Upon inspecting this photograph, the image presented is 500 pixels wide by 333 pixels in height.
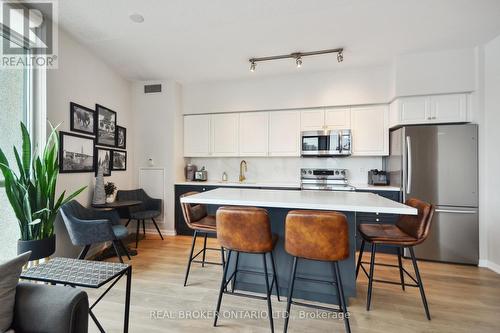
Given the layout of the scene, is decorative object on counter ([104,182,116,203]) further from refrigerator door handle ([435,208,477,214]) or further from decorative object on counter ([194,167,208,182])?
refrigerator door handle ([435,208,477,214])

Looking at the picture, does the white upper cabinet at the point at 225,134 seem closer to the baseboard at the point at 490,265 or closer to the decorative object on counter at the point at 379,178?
the decorative object on counter at the point at 379,178

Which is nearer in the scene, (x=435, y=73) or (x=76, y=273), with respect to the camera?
(x=76, y=273)

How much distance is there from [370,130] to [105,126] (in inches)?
165

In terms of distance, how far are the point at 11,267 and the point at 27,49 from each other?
2.60 m

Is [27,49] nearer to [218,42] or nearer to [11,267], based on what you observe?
[218,42]

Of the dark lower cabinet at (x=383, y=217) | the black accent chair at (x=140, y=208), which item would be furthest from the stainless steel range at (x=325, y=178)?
the black accent chair at (x=140, y=208)

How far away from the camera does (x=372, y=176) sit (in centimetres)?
371

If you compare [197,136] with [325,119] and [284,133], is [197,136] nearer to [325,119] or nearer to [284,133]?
[284,133]

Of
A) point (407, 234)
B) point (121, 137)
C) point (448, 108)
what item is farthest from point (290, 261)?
point (121, 137)

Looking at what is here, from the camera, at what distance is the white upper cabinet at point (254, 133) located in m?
4.14

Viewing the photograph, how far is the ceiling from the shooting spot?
2.36 metres

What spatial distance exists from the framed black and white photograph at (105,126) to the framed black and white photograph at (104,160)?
0.36 ft

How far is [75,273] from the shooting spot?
133 cm

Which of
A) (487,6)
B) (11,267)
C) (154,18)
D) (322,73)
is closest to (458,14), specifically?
(487,6)
